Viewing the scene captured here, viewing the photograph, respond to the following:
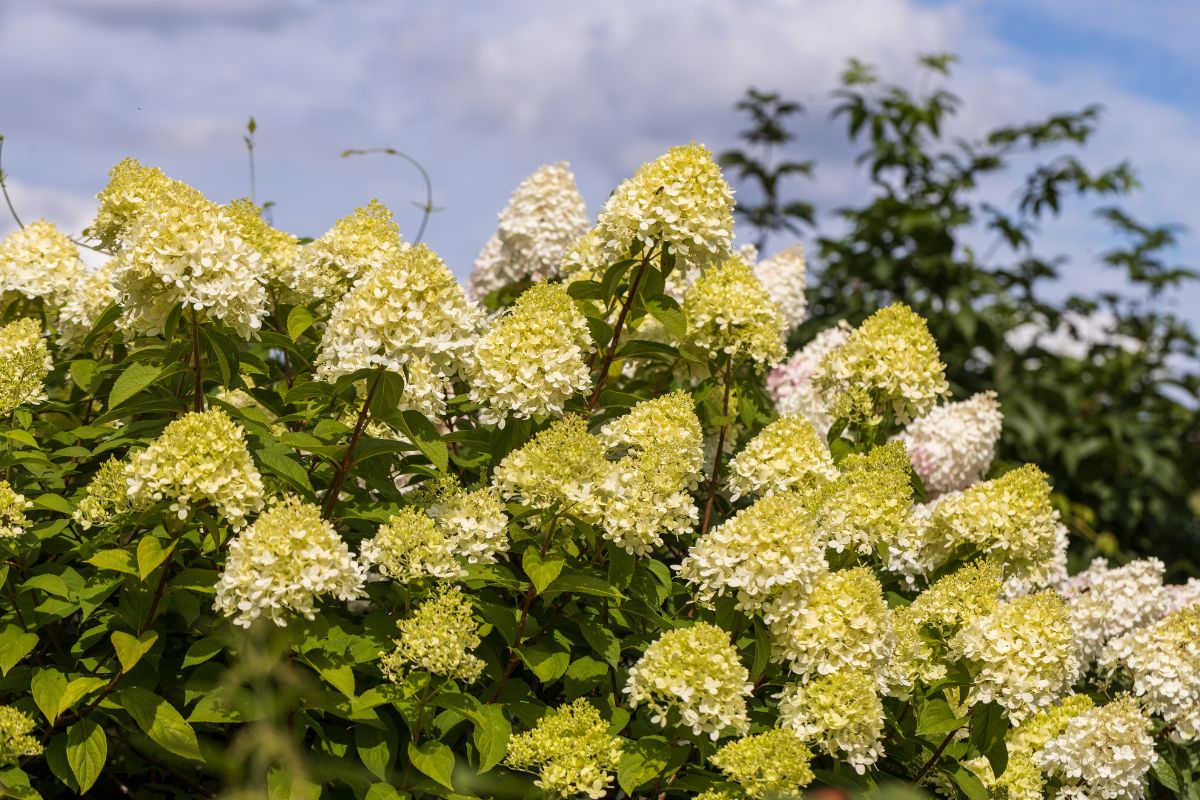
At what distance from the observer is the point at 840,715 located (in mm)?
3281

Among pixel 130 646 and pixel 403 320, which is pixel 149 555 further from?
pixel 403 320

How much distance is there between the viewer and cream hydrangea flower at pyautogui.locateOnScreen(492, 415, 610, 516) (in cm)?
332

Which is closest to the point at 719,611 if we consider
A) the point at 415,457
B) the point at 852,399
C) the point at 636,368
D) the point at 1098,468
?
the point at 415,457

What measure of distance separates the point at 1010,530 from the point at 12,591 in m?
3.06

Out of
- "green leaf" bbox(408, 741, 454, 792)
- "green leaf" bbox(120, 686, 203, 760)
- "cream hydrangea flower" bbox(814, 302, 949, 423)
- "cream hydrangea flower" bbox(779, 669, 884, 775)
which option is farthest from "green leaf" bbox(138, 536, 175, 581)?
"cream hydrangea flower" bbox(814, 302, 949, 423)

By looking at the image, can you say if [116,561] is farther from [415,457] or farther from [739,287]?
[739,287]

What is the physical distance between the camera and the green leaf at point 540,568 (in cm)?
323

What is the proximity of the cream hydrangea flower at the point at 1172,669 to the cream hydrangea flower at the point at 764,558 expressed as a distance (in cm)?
173

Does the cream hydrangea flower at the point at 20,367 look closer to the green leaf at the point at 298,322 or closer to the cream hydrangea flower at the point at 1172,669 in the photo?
the green leaf at the point at 298,322

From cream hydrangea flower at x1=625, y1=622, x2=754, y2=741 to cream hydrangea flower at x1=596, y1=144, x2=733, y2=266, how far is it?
130 centimetres

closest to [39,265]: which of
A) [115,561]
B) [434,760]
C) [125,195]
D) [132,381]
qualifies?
[125,195]

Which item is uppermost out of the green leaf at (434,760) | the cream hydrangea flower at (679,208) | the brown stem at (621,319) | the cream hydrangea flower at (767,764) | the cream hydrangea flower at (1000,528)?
Result: the cream hydrangea flower at (679,208)

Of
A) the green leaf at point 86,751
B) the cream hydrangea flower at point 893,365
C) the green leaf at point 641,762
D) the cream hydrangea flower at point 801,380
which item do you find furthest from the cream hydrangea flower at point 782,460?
the green leaf at point 86,751

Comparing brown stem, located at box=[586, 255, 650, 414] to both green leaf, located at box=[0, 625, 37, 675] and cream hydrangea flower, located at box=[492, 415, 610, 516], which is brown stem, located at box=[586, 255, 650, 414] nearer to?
cream hydrangea flower, located at box=[492, 415, 610, 516]
